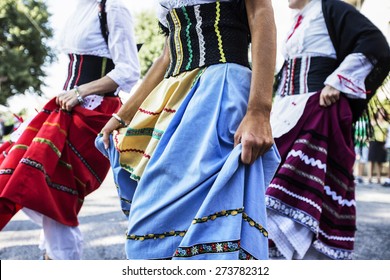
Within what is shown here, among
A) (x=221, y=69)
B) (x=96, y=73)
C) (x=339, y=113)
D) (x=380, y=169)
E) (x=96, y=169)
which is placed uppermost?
(x=221, y=69)

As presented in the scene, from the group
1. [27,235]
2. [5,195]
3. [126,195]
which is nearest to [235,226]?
[126,195]

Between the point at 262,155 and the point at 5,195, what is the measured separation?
1381mm

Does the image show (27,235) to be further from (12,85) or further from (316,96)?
(12,85)

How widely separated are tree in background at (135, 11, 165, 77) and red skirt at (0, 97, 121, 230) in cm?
1739

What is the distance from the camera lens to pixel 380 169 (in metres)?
9.42

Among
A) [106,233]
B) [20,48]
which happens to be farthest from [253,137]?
[20,48]

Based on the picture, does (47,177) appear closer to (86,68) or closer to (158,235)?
(86,68)

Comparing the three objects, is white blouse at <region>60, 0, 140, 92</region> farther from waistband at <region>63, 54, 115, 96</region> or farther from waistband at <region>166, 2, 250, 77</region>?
waistband at <region>166, 2, 250, 77</region>

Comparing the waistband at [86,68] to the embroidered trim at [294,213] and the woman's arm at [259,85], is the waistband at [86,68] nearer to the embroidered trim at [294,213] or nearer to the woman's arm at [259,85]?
the embroidered trim at [294,213]

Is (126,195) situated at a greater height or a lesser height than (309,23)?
lesser

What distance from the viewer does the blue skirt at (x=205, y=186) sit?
4.15 feet

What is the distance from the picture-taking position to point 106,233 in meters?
4.03

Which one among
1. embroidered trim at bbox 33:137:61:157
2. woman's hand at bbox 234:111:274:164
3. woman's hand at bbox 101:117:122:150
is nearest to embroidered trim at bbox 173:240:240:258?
woman's hand at bbox 234:111:274:164

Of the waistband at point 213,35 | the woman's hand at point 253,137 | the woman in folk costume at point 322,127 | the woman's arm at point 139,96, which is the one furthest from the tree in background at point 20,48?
the woman's hand at point 253,137
